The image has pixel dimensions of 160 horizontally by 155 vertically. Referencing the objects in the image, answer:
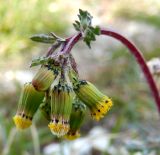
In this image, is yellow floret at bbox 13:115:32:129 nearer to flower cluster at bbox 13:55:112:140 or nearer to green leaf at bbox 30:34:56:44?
flower cluster at bbox 13:55:112:140

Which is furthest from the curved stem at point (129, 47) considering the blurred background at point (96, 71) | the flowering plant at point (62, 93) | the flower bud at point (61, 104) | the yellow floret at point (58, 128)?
the blurred background at point (96, 71)

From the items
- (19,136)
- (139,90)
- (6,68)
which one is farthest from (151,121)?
(6,68)

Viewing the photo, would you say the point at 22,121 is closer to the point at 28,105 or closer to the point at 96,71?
the point at 28,105

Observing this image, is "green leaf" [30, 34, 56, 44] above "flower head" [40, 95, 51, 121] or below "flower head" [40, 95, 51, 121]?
above

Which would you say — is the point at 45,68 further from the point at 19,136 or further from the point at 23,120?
the point at 19,136

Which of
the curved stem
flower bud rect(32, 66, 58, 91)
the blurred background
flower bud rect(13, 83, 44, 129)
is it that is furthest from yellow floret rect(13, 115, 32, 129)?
the blurred background

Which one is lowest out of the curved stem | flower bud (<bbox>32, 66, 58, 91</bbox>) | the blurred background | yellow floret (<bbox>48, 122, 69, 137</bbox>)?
yellow floret (<bbox>48, 122, 69, 137</bbox>)
